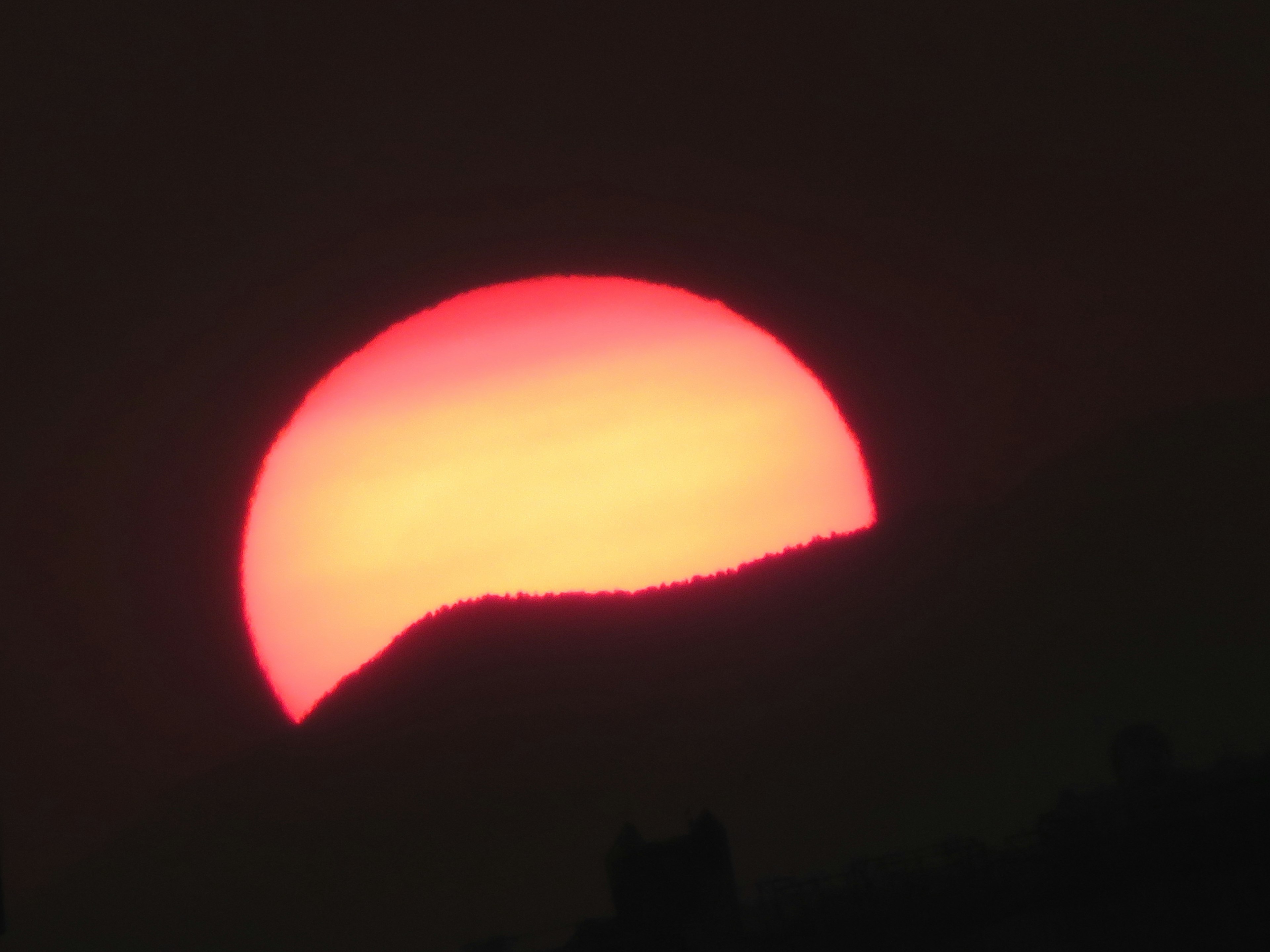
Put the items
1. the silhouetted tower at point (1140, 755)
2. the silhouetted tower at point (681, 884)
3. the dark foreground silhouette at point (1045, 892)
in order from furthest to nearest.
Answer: the silhouetted tower at point (1140, 755) → the silhouetted tower at point (681, 884) → the dark foreground silhouette at point (1045, 892)

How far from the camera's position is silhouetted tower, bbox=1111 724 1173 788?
2722cm

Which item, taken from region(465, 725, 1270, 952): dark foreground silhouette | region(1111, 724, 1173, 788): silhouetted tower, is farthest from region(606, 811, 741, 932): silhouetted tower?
region(1111, 724, 1173, 788): silhouetted tower

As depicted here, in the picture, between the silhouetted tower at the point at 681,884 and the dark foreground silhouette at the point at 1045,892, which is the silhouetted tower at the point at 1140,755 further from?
the silhouetted tower at the point at 681,884

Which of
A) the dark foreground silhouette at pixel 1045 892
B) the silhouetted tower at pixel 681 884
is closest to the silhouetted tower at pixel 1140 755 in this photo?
the dark foreground silhouette at pixel 1045 892

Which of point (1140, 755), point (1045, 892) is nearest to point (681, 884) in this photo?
point (1045, 892)

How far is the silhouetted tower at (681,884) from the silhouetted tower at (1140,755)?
33.7 feet

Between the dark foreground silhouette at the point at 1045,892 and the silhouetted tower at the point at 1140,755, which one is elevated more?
the silhouetted tower at the point at 1140,755

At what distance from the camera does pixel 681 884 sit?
24.6m

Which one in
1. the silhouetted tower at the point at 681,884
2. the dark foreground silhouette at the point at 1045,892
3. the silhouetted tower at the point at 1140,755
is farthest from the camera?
the silhouetted tower at the point at 1140,755

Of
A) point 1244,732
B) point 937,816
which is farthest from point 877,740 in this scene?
point 1244,732

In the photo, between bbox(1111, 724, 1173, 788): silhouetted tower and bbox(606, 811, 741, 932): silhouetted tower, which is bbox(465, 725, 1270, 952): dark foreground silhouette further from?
bbox(1111, 724, 1173, 788): silhouetted tower

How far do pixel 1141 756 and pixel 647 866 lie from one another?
43.0ft

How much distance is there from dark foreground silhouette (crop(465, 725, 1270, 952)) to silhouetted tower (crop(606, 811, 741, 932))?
3 centimetres

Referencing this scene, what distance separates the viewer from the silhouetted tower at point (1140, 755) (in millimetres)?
27219
